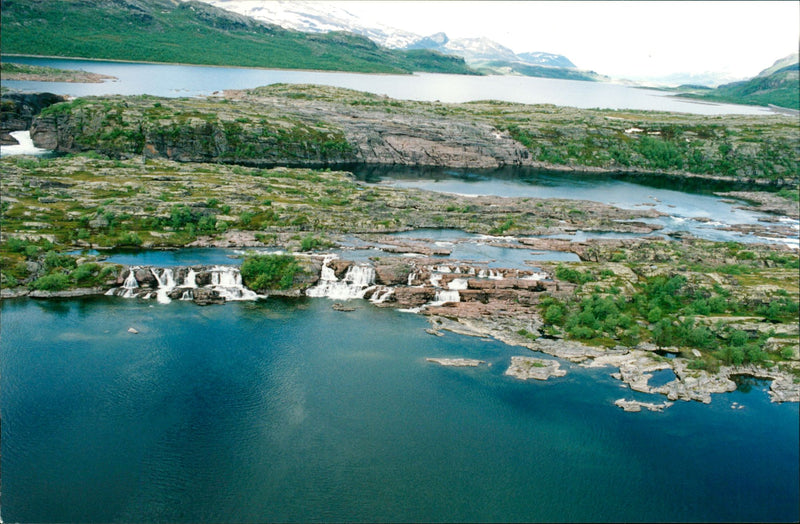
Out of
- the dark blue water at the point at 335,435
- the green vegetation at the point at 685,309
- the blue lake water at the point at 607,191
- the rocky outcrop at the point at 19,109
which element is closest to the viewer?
the dark blue water at the point at 335,435

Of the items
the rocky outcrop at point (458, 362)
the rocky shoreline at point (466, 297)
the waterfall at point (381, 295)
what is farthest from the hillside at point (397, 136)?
the rocky outcrop at point (458, 362)

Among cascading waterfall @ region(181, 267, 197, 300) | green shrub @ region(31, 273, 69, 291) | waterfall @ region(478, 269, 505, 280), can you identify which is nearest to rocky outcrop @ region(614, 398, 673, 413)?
waterfall @ region(478, 269, 505, 280)

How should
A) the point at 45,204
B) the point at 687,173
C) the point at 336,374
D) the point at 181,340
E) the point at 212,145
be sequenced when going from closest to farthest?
the point at 336,374
the point at 181,340
the point at 45,204
the point at 212,145
the point at 687,173

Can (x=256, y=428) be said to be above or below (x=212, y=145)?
below

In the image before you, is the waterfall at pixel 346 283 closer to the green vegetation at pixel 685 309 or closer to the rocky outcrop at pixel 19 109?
the green vegetation at pixel 685 309

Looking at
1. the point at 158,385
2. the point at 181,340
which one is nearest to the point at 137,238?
the point at 181,340

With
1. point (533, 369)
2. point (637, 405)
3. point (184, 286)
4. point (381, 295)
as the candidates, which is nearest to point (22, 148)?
point (184, 286)

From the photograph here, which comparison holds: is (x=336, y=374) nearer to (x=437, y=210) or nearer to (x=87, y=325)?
(x=87, y=325)

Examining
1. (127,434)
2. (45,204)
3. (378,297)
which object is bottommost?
(127,434)
